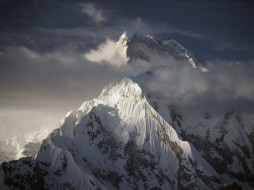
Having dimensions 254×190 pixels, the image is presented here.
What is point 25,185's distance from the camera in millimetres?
193875

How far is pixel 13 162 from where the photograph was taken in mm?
199875

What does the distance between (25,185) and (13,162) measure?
59.0 feet

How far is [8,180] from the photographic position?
18825 cm

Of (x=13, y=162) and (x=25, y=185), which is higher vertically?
(x=13, y=162)

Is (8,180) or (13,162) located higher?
(13,162)

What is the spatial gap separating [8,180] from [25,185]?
455 inches

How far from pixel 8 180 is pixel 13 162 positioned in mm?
14607
